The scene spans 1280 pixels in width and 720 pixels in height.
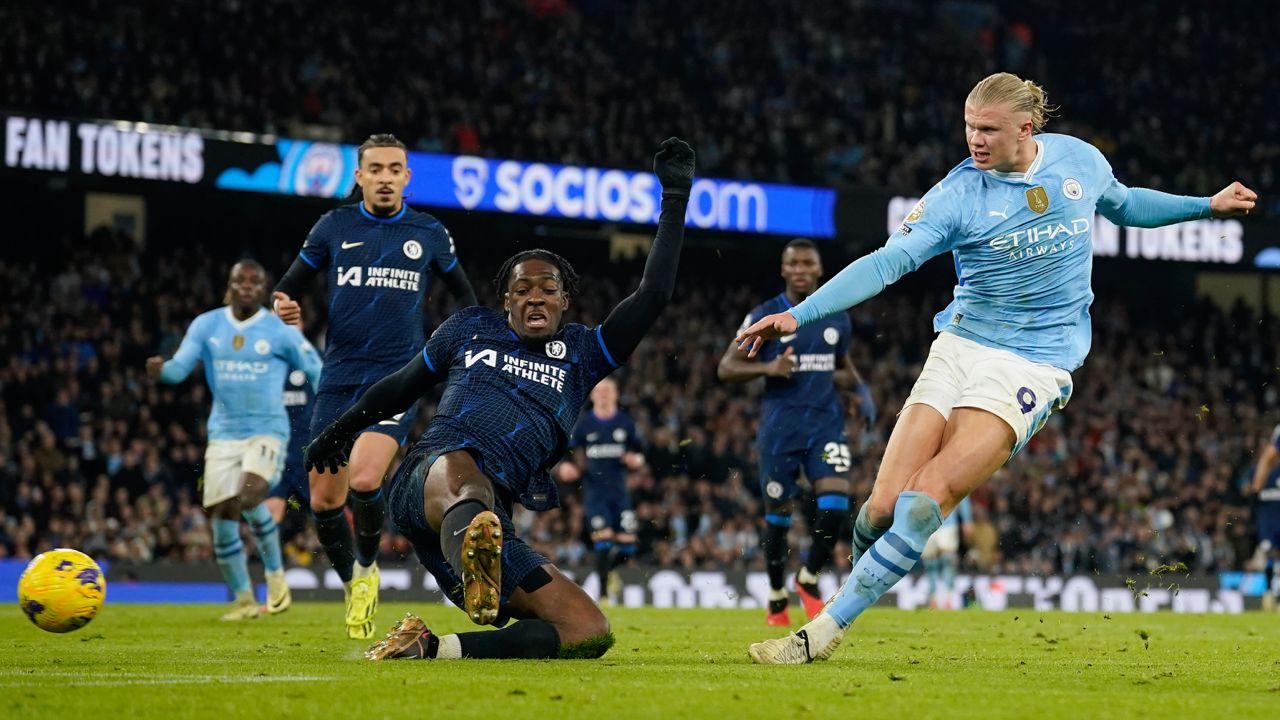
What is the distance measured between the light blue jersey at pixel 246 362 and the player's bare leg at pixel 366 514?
9.93 ft

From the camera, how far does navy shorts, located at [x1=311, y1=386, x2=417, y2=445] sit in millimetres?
8641

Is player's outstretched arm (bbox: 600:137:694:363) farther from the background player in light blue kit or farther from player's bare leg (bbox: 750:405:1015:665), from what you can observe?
the background player in light blue kit

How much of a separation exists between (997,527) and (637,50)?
11.4 metres

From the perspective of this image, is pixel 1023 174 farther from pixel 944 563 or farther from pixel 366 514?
pixel 944 563

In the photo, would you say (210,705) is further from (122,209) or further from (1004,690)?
(122,209)

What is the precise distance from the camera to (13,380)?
20.7 meters

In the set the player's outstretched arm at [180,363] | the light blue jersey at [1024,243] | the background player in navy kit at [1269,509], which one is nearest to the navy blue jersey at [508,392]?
the light blue jersey at [1024,243]

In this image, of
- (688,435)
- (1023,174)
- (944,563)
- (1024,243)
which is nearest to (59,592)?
(1024,243)

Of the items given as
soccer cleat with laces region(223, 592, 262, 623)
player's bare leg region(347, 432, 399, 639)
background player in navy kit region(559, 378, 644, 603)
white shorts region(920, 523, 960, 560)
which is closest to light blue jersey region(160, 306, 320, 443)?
soccer cleat with laces region(223, 592, 262, 623)

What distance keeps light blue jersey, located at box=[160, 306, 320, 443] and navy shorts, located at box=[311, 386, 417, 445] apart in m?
2.88

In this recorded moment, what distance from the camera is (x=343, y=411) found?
866 centimetres

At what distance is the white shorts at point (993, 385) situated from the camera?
6.55 m

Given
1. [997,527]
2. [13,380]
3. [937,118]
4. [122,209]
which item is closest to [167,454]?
[13,380]

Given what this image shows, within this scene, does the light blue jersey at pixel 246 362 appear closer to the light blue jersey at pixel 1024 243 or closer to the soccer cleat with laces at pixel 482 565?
the light blue jersey at pixel 1024 243
